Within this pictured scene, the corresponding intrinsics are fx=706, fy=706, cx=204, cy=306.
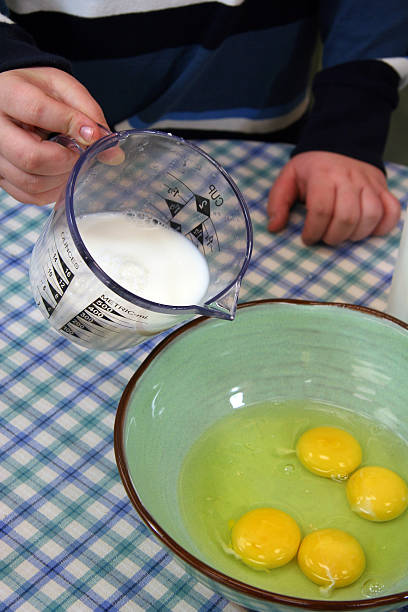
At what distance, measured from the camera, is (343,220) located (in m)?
0.94

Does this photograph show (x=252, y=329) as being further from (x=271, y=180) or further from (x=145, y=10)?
(x=145, y=10)

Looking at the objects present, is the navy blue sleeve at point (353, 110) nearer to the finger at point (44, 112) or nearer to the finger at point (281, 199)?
the finger at point (281, 199)

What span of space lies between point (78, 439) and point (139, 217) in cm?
24

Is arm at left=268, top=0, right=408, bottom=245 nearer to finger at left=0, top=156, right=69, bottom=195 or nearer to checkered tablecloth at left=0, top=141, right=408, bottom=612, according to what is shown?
checkered tablecloth at left=0, top=141, right=408, bottom=612

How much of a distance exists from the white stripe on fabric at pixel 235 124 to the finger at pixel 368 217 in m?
0.43

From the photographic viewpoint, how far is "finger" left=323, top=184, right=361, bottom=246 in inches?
37.1

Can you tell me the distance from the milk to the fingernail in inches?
2.7

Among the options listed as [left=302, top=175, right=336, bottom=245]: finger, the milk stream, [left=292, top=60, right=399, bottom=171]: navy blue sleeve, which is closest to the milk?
the milk stream

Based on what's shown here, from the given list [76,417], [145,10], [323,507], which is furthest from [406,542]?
[145,10]

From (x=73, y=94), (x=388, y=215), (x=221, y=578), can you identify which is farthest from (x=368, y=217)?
(x=221, y=578)

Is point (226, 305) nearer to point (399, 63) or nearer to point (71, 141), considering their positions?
point (71, 141)

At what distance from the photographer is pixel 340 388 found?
0.75 m


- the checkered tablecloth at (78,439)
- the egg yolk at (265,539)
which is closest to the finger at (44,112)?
the checkered tablecloth at (78,439)

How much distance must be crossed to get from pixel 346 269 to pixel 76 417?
417 millimetres
